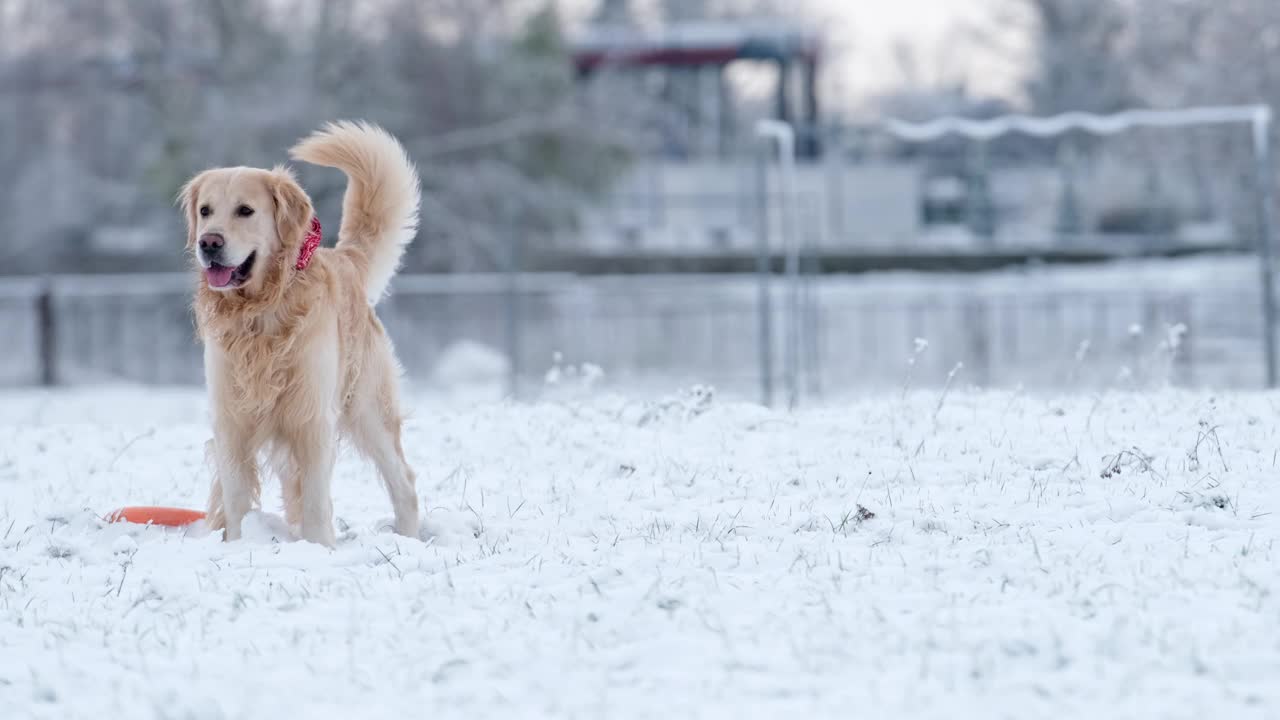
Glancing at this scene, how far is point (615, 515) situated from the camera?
5.23 m

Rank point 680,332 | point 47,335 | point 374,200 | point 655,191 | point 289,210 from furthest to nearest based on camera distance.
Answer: point 655,191, point 680,332, point 47,335, point 374,200, point 289,210

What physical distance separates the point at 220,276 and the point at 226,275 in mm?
21

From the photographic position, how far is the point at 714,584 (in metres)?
4.03

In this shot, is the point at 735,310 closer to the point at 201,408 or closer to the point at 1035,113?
the point at 201,408

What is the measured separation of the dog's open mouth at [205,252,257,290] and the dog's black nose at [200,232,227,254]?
0.19 ft

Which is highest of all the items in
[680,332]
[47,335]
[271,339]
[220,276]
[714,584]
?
[220,276]

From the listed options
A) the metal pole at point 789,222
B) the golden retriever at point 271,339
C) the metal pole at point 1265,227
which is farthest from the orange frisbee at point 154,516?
the metal pole at point 1265,227

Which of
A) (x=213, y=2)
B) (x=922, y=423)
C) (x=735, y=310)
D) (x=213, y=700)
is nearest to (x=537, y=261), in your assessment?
(x=735, y=310)

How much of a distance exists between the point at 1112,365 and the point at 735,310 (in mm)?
4693

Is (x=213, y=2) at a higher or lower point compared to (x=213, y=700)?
higher

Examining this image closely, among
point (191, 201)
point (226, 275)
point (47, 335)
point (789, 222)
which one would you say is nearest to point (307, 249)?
point (226, 275)

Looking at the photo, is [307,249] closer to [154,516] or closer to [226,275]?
[226,275]

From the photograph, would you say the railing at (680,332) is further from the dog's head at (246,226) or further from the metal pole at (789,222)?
the dog's head at (246,226)

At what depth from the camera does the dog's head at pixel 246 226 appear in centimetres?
472
